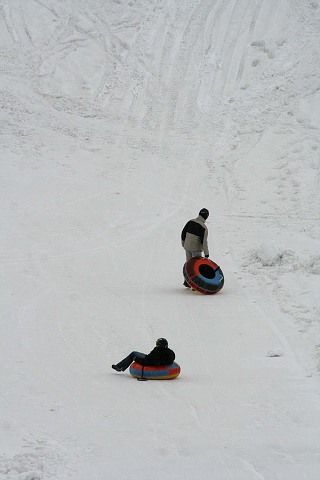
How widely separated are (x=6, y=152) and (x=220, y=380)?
581 inches

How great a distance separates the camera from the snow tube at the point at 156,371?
26.6ft

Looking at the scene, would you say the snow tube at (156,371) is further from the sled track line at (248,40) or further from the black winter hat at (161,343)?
the sled track line at (248,40)

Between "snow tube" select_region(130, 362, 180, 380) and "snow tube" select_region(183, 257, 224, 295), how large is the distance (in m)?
4.57

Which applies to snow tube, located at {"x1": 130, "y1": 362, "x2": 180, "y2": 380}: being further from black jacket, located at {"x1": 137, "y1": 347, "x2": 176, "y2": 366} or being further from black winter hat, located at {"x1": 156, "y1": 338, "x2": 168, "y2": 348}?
black winter hat, located at {"x1": 156, "y1": 338, "x2": 168, "y2": 348}

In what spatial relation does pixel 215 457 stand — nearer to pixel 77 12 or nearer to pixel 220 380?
pixel 220 380

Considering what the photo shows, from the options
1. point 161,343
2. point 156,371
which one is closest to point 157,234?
point 161,343

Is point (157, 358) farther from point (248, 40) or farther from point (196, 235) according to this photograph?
point (248, 40)

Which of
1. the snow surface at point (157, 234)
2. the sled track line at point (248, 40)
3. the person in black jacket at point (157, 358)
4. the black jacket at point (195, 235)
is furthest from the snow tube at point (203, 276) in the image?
the sled track line at point (248, 40)

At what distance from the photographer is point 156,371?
8.09m

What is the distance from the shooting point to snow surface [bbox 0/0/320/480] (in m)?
6.17

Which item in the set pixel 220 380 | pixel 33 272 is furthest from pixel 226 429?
pixel 33 272

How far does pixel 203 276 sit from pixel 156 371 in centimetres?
483

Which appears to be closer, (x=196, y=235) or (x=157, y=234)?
(x=196, y=235)

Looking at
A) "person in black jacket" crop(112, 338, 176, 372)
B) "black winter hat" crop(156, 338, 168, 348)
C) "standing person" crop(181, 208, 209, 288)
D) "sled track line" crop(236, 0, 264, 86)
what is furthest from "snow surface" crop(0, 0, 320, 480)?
"standing person" crop(181, 208, 209, 288)
